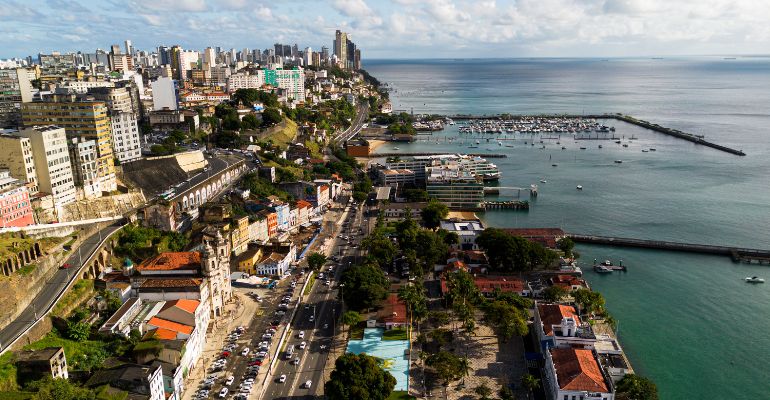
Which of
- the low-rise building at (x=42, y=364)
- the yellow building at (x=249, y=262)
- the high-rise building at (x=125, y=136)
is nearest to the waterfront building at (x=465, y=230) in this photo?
the yellow building at (x=249, y=262)

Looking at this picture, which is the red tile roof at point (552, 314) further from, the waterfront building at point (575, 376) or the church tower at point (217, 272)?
the church tower at point (217, 272)

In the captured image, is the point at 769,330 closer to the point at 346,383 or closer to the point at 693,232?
the point at 693,232

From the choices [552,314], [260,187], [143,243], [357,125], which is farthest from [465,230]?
[357,125]

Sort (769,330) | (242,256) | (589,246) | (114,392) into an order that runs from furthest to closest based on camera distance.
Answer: (589,246) → (242,256) → (769,330) → (114,392)

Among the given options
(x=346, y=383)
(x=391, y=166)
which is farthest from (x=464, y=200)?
(x=346, y=383)

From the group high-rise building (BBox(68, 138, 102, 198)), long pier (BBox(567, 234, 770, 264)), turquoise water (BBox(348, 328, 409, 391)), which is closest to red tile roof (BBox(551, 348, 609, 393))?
turquoise water (BBox(348, 328, 409, 391))

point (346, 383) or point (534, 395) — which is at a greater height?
point (346, 383)

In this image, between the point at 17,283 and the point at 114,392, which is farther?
the point at 17,283
